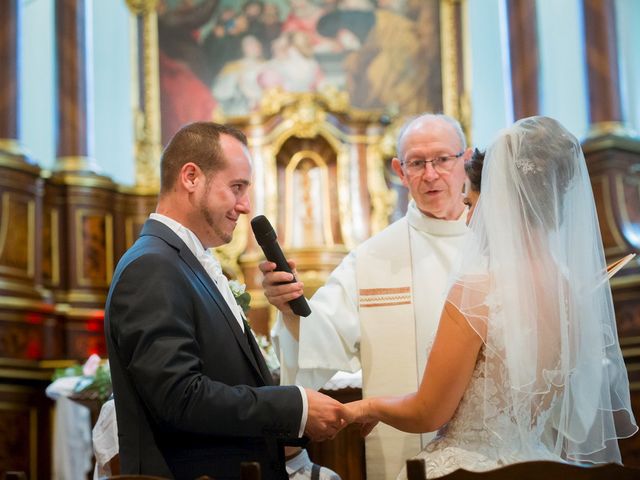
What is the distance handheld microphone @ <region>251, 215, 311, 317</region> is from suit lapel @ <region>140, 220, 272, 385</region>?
0.21 metres

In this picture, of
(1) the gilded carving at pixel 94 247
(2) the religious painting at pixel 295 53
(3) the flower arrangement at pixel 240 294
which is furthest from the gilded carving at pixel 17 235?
(3) the flower arrangement at pixel 240 294

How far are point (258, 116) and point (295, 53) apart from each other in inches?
44.2

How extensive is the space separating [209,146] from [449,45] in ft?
25.7

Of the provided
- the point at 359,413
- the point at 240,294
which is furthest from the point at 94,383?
the point at 359,413

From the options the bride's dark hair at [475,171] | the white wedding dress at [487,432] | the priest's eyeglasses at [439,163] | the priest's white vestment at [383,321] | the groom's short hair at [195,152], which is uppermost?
the priest's eyeglasses at [439,163]

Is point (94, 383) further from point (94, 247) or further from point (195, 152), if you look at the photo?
point (94, 247)

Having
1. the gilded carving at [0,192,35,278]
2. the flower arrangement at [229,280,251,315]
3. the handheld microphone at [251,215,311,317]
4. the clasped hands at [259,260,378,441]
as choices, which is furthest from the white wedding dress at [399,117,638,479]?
the gilded carving at [0,192,35,278]

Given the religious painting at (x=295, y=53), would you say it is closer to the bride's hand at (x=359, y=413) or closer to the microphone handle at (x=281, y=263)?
the microphone handle at (x=281, y=263)

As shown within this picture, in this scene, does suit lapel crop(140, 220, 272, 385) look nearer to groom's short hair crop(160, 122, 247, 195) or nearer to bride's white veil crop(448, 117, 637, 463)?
groom's short hair crop(160, 122, 247, 195)

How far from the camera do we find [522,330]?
2.85m

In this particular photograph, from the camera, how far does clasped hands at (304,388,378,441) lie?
2.92m

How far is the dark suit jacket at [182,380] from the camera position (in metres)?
2.75

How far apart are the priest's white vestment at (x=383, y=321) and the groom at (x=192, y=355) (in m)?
0.81

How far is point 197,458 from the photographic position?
2881mm
